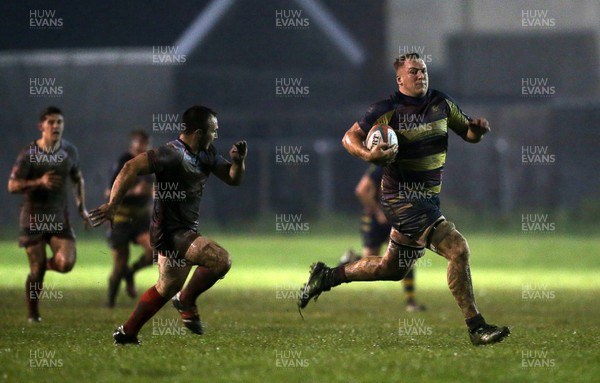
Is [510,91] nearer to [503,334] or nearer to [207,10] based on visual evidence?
[207,10]

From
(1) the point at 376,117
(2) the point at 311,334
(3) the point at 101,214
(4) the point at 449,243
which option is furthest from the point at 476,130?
(3) the point at 101,214

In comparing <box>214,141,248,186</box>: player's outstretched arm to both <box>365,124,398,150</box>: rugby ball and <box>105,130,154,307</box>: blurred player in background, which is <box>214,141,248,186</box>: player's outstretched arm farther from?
<box>105,130,154,307</box>: blurred player in background

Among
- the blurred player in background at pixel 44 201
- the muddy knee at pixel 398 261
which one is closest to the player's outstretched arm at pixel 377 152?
the muddy knee at pixel 398 261

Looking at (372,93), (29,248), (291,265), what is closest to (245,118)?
(372,93)

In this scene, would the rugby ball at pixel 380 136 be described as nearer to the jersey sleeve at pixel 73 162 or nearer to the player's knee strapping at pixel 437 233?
the player's knee strapping at pixel 437 233

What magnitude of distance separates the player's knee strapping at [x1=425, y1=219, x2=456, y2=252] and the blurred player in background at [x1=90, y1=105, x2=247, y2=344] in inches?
70.7

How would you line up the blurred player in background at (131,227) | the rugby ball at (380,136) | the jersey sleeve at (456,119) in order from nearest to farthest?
the rugby ball at (380,136)
the jersey sleeve at (456,119)
the blurred player in background at (131,227)

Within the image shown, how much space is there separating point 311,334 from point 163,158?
2.77 metres

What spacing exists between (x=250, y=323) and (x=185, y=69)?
3019 cm

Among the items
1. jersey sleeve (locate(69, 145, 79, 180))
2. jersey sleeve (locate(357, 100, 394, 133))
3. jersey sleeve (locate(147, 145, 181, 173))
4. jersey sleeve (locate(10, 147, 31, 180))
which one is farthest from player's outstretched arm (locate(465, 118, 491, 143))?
jersey sleeve (locate(10, 147, 31, 180))

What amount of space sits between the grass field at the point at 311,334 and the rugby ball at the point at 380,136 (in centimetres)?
179

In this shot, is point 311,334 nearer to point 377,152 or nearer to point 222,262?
point 222,262

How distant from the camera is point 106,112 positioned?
44.8 metres

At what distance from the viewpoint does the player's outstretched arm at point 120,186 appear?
10.9 m
